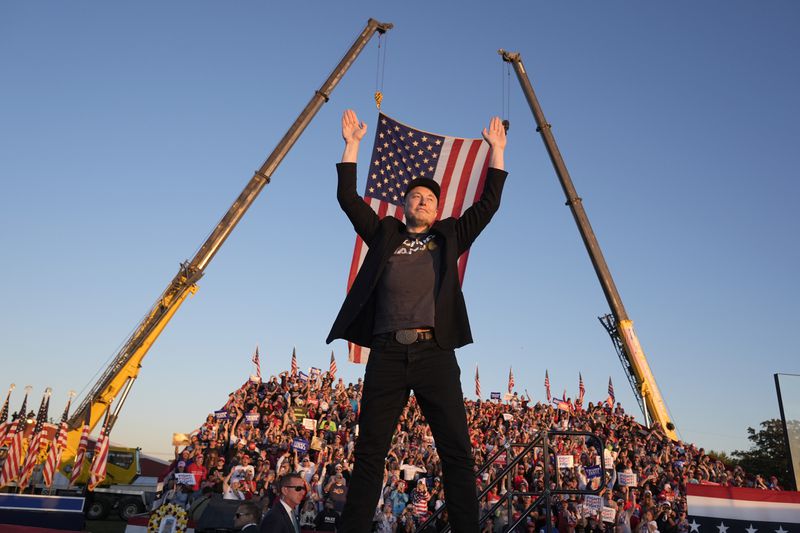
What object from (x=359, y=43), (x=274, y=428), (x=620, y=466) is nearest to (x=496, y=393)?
(x=620, y=466)

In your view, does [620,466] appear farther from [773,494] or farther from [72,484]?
[72,484]

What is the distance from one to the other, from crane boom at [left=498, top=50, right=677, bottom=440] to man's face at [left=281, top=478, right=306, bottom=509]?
22610 millimetres

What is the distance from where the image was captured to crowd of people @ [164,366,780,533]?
12742 mm

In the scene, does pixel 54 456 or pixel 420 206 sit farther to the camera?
pixel 54 456

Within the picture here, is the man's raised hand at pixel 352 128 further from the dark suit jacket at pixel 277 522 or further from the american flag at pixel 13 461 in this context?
the american flag at pixel 13 461

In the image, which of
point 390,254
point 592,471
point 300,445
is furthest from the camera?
point 300,445

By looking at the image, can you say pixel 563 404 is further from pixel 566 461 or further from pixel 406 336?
pixel 406 336

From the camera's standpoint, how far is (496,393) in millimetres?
25234

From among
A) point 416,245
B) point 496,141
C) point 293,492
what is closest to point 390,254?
point 416,245

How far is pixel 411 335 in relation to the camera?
3.24 m

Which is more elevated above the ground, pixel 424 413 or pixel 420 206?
pixel 420 206

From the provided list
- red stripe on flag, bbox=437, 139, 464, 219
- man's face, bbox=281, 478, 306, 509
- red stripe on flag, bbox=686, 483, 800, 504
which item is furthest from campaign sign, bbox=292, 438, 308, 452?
man's face, bbox=281, 478, 306, 509

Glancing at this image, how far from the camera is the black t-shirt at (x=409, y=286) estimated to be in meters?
3.29

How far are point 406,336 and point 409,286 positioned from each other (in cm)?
29
